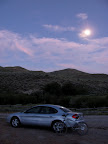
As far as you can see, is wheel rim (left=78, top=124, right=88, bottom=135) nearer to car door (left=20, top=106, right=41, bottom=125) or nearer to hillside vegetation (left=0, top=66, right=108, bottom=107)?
car door (left=20, top=106, right=41, bottom=125)

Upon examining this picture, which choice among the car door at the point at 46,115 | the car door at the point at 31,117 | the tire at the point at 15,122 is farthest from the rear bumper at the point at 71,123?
the tire at the point at 15,122

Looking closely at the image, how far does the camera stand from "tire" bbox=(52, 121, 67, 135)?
9477 millimetres

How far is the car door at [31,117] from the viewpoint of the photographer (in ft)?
33.9

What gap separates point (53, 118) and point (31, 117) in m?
1.40

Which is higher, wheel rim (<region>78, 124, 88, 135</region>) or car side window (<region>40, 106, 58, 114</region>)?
car side window (<region>40, 106, 58, 114</region>)

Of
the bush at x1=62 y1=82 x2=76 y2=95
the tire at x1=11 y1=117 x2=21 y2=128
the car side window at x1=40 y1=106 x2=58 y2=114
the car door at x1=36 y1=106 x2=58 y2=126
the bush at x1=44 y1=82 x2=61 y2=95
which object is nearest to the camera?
the car door at x1=36 y1=106 x2=58 y2=126

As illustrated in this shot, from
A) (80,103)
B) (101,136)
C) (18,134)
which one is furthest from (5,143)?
(80,103)

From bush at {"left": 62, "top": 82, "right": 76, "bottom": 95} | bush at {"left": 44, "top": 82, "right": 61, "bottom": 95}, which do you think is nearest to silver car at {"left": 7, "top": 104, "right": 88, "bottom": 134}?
bush at {"left": 44, "top": 82, "right": 61, "bottom": 95}

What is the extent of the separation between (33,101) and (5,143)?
24.3 metres

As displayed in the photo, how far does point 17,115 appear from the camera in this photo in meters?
11.0

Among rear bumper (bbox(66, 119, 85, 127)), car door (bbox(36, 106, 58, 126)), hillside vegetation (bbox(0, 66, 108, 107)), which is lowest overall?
rear bumper (bbox(66, 119, 85, 127))

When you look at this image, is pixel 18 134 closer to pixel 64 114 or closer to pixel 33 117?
pixel 33 117

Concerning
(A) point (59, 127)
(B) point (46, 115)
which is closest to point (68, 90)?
(B) point (46, 115)

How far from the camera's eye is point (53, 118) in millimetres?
9797
